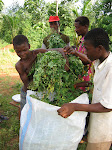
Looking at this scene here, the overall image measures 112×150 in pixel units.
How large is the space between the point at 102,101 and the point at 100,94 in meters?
0.11

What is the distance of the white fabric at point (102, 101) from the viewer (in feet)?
3.48

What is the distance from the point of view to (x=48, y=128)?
1181mm

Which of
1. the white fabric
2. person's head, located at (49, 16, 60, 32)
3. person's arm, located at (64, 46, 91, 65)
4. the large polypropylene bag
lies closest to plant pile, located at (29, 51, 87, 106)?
person's arm, located at (64, 46, 91, 65)

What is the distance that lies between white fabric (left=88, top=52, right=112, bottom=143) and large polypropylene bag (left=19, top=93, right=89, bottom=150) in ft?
0.52

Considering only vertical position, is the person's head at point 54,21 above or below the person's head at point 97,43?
above

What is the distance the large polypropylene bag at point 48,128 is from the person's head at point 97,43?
1.64 feet

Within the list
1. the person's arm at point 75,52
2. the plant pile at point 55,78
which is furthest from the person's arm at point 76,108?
the person's arm at point 75,52

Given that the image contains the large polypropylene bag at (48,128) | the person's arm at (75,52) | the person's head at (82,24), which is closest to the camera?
the large polypropylene bag at (48,128)

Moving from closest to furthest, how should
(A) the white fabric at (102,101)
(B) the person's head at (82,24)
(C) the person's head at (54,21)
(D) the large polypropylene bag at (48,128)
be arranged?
(A) the white fabric at (102,101), (D) the large polypropylene bag at (48,128), (B) the person's head at (82,24), (C) the person's head at (54,21)

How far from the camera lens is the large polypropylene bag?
117 centimetres

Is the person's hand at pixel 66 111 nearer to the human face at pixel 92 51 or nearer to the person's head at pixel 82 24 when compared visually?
the human face at pixel 92 51

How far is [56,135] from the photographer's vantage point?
1187 millimetres

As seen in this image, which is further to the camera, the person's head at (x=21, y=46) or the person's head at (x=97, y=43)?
the person's head at (x=21, y=46)

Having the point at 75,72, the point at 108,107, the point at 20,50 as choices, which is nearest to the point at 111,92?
the point at 108,107
